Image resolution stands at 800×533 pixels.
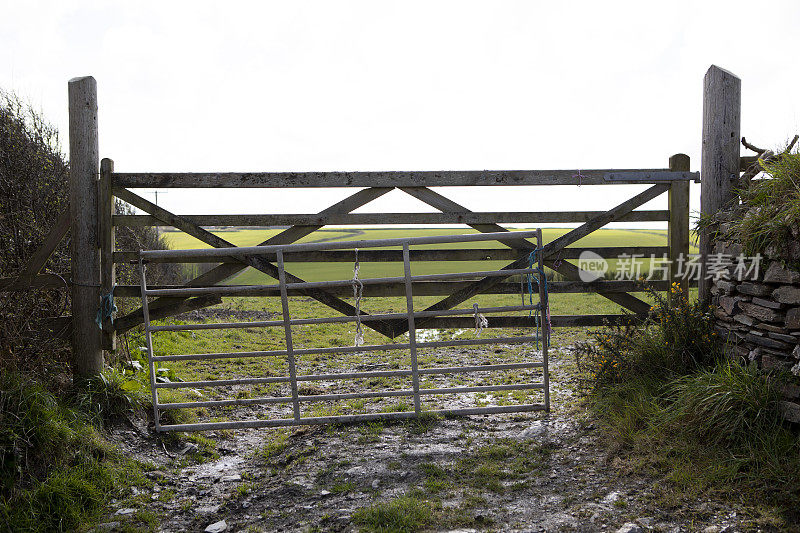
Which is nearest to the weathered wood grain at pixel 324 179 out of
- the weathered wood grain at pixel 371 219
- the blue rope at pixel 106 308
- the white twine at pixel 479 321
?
the weathered wood grain at pixel 371 219

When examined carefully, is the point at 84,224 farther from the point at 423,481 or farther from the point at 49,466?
the point at 423,481

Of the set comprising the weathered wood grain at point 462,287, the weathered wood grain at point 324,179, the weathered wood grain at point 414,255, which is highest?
the weathered wood grain at point 324,179

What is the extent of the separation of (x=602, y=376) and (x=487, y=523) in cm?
267

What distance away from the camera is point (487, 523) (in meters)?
3.82

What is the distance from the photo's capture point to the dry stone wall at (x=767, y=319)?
4387 mm

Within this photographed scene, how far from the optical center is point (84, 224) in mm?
5898

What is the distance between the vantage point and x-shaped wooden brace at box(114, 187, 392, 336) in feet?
19.5

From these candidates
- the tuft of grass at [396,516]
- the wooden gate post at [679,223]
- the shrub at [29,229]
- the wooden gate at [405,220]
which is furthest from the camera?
the wooden gate post at [679,223]

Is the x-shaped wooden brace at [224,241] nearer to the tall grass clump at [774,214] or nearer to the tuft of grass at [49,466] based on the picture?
the tuft of grass at [49,466]

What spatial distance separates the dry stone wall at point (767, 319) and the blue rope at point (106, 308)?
653cm

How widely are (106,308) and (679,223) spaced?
6715 mm

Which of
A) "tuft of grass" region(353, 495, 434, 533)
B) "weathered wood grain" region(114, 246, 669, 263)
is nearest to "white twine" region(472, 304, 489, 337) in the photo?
"weathered wood grain" region(114, 246, 669, 263)

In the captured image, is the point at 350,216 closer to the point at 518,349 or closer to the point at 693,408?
the point at 693,408

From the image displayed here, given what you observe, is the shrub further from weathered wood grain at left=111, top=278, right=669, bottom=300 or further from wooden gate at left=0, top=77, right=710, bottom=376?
weathered wood grain at left=111, top=278, right=669, bottom=300
